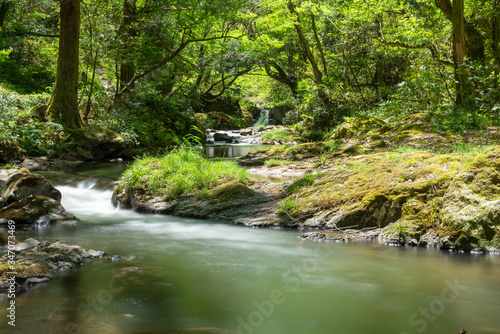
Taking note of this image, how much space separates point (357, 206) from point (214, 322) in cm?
356

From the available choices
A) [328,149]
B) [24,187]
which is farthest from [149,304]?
[328,149]

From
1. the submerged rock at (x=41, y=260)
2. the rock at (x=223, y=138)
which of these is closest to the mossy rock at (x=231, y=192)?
the submerged rock at (x=41, y=260)

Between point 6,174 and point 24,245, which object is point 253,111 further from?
point 24,245

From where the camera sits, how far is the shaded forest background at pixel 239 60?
42.0ft

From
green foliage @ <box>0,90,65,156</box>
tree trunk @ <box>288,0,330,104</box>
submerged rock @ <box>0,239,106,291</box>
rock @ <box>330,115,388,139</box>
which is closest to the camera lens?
submerged rock @ <box>0,239,106,291</box>

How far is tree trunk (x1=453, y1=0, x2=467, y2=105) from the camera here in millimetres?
11312

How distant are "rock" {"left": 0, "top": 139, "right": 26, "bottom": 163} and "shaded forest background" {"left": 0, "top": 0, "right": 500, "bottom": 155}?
0.34m

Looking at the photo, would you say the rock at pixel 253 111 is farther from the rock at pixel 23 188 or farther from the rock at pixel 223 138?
the rock at pixel 23 188

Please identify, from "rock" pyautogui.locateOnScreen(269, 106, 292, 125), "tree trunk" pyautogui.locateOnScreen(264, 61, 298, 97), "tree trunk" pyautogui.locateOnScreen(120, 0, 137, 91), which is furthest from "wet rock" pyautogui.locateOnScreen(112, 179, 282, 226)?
"rock" pyautogui.locateOnScreen(269, 106, 292, 125)

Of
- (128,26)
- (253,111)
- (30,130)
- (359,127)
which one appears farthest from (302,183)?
(253,111)

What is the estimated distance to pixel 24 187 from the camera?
7105 mm

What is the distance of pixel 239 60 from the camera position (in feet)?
69.3

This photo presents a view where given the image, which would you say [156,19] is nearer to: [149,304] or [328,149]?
[328,149]

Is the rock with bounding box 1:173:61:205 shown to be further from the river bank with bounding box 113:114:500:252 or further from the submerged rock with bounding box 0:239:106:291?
the submerged rock with bounding box 0:239:106:291
